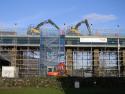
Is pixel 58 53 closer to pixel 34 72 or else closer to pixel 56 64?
pixel 56 64

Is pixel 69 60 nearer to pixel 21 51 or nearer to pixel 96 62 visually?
pixel 96 62

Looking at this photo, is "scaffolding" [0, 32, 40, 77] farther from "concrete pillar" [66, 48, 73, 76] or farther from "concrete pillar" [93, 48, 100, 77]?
"concrete pillar" [93, 48, 100, 77]

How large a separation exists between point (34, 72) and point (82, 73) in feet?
27.0

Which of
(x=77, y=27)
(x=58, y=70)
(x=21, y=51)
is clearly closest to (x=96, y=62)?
(x=58, y=70)

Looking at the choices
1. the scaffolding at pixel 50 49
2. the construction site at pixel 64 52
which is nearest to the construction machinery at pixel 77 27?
the construction site at pixel 64 52

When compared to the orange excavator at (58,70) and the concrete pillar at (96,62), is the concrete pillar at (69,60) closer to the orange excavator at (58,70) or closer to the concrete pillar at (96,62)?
the concrete pillar at (96,62)

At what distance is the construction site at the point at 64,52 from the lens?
5116cm

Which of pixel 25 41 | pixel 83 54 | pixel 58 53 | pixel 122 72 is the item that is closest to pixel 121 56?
pixel 122 72

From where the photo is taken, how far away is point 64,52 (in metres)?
51.8

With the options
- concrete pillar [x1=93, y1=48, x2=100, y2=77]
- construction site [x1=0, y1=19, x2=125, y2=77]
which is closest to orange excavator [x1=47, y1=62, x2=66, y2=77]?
construction site [x1=0, y1=19, x2=125, y2=77]

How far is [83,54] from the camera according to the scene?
191ft

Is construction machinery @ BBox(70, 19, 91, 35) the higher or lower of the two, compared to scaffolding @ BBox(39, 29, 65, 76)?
higher

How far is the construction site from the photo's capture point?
168 feet

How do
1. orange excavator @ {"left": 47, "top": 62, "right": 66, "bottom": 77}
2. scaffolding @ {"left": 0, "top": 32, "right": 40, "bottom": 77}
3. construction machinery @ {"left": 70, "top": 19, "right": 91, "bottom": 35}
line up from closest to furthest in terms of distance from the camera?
orange excavator @ {"left": 47, "top": 62, "right": 66, "bottom": 77} → scaffolding @ {"left": 0, "top": 32, "right": 40, "bottom": 77} → construction machinery @ {"left": 70, "top": 19, "right": 91, "bottom": 35}
